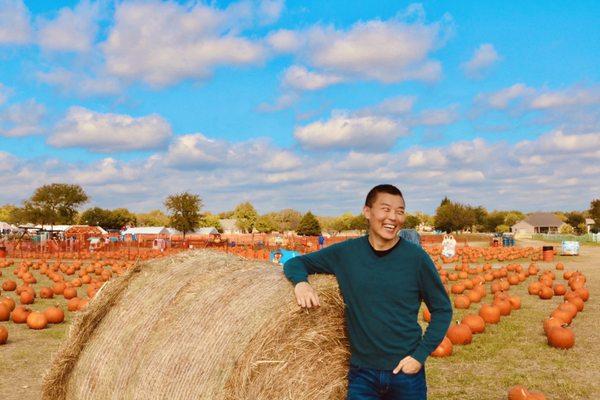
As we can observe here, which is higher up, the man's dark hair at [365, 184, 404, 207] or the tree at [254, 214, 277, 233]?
the tree at [254, 214, 277, 233]

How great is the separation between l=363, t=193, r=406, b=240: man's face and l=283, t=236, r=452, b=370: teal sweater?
15cm

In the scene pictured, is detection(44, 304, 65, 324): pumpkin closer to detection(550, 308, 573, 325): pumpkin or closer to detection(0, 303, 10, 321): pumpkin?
detection(0, 303, 10, 321): pumpkin

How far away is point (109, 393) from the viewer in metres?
5.40

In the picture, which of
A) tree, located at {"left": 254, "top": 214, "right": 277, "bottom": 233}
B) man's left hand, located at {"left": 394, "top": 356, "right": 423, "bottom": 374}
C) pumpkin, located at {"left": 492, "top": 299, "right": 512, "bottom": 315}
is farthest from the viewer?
tree, located at {"left": 254, "top": 214, "right": 277, "bottom": 233}

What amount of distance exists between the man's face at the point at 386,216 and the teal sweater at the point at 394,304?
15 cm

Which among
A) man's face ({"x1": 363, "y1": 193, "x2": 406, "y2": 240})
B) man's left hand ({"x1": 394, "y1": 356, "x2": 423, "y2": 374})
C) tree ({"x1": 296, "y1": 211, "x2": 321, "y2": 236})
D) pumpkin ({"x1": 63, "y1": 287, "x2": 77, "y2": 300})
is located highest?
tree ({"x1": 296, "y1": 211, "x2": 321, "y2": 236})

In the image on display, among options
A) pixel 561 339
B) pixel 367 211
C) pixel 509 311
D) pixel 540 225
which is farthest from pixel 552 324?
pixel 540 225

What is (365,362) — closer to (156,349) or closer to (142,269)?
(156,349)

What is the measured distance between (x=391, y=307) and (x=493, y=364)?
5217mm

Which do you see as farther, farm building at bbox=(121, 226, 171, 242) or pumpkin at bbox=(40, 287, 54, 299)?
farm building at bbox=(121, 226, 171, 242)

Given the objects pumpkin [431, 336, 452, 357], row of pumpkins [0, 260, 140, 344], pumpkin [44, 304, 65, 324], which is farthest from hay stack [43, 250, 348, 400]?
pumpkin [44, 304, 65, 324]

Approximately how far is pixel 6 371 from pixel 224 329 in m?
4.96

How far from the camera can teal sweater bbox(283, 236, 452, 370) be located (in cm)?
425

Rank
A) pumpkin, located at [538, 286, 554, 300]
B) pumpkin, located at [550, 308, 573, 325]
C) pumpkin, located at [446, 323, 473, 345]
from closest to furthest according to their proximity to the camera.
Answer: pumpkin, located at [446, 323, 473, 345] < pumpkin, located at [550, 308, 573, 325] < pumpkin, located at [538, 286, 554, 300]
